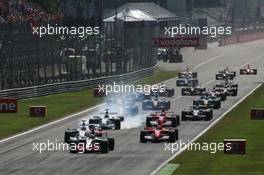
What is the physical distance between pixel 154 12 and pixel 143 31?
4593cm

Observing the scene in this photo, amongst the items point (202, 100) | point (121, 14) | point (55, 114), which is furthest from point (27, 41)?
point (121, 14)

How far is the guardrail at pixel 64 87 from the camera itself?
6544 cm

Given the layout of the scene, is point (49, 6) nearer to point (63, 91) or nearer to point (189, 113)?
point (63, 91)

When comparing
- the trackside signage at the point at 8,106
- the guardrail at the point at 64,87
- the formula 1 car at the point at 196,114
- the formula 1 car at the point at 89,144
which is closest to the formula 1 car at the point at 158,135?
the formula 1 car at the point at 89,144

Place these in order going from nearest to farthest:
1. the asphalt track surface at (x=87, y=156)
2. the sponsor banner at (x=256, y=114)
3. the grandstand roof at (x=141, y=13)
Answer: the asphalt track surface at (x=87, y=156) → the sponsor banner at (x=256, y=114) → the grandstand roof at (x=141, y=13)

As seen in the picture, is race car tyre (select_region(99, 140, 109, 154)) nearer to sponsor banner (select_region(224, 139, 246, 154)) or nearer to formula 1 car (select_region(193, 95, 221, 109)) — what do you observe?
sponsor banner (select_region(224, 139, 246, 154))

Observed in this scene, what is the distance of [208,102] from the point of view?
56656 millimetres

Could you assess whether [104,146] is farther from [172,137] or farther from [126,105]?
[126,105]

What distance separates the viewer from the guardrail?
215 feet

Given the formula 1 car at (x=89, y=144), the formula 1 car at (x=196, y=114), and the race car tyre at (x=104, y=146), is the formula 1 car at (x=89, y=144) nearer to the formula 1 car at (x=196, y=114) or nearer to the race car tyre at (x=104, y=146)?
the race car tyre at (x=104, y=146)

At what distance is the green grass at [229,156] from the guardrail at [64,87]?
1805 cm

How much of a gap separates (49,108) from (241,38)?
124 m

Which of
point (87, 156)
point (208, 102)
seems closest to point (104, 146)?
point (87, 156)

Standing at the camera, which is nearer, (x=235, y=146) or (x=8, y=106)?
(x=235, y=146)
